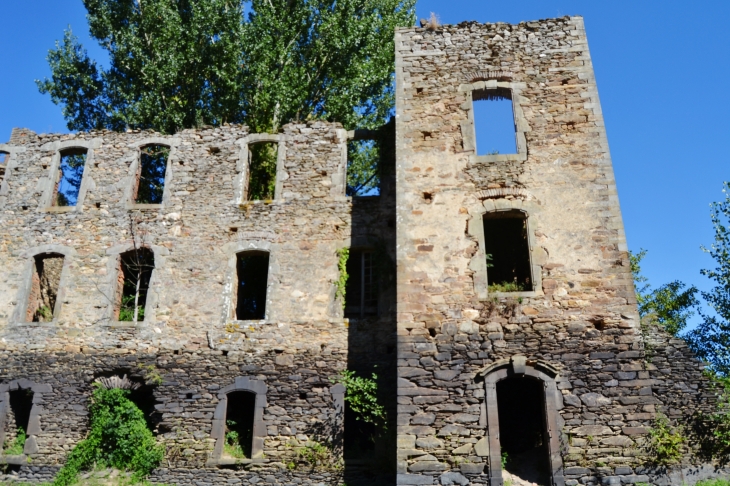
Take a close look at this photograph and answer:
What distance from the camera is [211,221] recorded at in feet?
42.7

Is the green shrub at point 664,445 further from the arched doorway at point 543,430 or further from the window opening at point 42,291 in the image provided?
the window opening at point 42,291

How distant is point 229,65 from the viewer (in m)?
18.1

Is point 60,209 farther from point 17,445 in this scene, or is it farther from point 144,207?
point 17,445

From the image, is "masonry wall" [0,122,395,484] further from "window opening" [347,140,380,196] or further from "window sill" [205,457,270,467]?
"window opening" [347,140,380,196]

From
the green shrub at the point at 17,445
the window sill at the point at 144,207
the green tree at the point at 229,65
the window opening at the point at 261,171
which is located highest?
the green tree at the point at 229,65

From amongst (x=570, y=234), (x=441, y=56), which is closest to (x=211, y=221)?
(x=441, y=56)

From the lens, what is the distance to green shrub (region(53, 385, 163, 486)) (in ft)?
36.6

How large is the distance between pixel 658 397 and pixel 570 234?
3489mm

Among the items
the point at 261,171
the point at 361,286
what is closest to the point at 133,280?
the point at 261,171

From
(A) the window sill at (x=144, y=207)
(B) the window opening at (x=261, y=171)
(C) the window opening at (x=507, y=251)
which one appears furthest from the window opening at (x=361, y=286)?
(A) the window sill at (x=144, y=207)

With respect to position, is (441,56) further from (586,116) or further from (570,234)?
(570,234)

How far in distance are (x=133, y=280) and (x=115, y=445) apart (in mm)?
3868

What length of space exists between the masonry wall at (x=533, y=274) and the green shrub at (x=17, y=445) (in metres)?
8.59

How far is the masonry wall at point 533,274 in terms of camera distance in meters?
8.95
